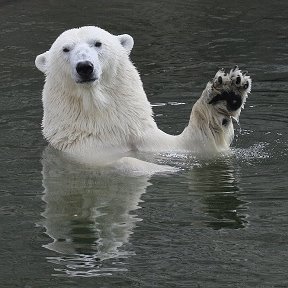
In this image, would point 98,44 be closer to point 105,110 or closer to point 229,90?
point 105,110

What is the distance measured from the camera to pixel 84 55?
6316 millimetres

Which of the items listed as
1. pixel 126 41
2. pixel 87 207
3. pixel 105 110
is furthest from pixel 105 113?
pixel 87 207

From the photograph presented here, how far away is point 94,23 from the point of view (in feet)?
37.3

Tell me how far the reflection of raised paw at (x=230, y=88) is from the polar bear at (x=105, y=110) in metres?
0.06

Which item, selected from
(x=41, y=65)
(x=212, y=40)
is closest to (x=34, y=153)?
(x=41, y=65)

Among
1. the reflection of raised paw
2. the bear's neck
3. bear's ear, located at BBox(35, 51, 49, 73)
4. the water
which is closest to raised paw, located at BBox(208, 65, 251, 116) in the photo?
the reflection of raised paw

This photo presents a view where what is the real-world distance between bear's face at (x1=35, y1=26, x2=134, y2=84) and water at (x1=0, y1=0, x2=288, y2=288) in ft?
1.97

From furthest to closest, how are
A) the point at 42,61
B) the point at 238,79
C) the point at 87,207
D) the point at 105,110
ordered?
the point at 42,61
the point at 105,110
the point at 238,79
the point at 87,207

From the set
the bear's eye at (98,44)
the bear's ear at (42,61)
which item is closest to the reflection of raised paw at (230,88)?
the bear's eye at (98,44)

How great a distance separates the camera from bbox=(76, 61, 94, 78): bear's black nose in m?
6.27

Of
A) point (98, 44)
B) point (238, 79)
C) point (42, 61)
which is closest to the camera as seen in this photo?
point (238, 79)

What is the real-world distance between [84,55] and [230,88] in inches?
35.6

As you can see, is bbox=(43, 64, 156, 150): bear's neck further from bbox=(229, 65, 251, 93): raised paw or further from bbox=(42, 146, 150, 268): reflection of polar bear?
bbox=(229, 65, 251, 93): raised paw

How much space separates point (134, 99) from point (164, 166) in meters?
0.56
